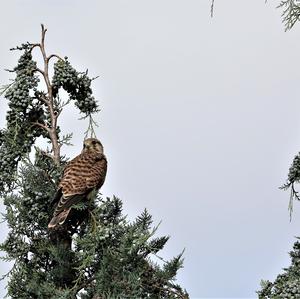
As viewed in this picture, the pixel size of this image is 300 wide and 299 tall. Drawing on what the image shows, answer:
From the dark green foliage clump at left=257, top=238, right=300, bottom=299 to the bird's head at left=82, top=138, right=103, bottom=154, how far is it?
1.70 m

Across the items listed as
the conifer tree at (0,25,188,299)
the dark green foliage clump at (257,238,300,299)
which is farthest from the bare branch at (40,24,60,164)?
the dark green foliage clump at (257,238,300,299)

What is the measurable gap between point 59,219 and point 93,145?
3.63 ft

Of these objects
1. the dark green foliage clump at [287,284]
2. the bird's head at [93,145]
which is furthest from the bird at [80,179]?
the dark green foliage clump at [287,284]

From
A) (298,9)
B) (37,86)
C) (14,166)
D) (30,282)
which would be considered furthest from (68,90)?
(298,9)

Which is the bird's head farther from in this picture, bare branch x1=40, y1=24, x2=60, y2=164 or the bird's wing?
bare branch x1=40, y1=24, x2=60, y2=164

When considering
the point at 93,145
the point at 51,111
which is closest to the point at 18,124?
the point at 51,111

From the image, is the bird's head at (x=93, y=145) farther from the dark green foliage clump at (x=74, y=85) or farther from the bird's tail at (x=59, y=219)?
the bird's tail at (x=59, y=219)

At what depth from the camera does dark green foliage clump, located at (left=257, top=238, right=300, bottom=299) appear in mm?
6361

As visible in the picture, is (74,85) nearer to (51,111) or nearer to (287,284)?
(51,111)

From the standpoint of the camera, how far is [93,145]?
293 inches

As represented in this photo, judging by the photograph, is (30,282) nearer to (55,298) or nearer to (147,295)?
(55,298)

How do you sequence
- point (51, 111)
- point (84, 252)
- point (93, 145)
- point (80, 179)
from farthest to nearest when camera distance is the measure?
1. point (93, 145)
2. point (51, 111)
3. point (80, 179)
4. point (84, 252)

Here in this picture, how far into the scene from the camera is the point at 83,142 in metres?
7.52

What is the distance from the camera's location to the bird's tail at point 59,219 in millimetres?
6457
